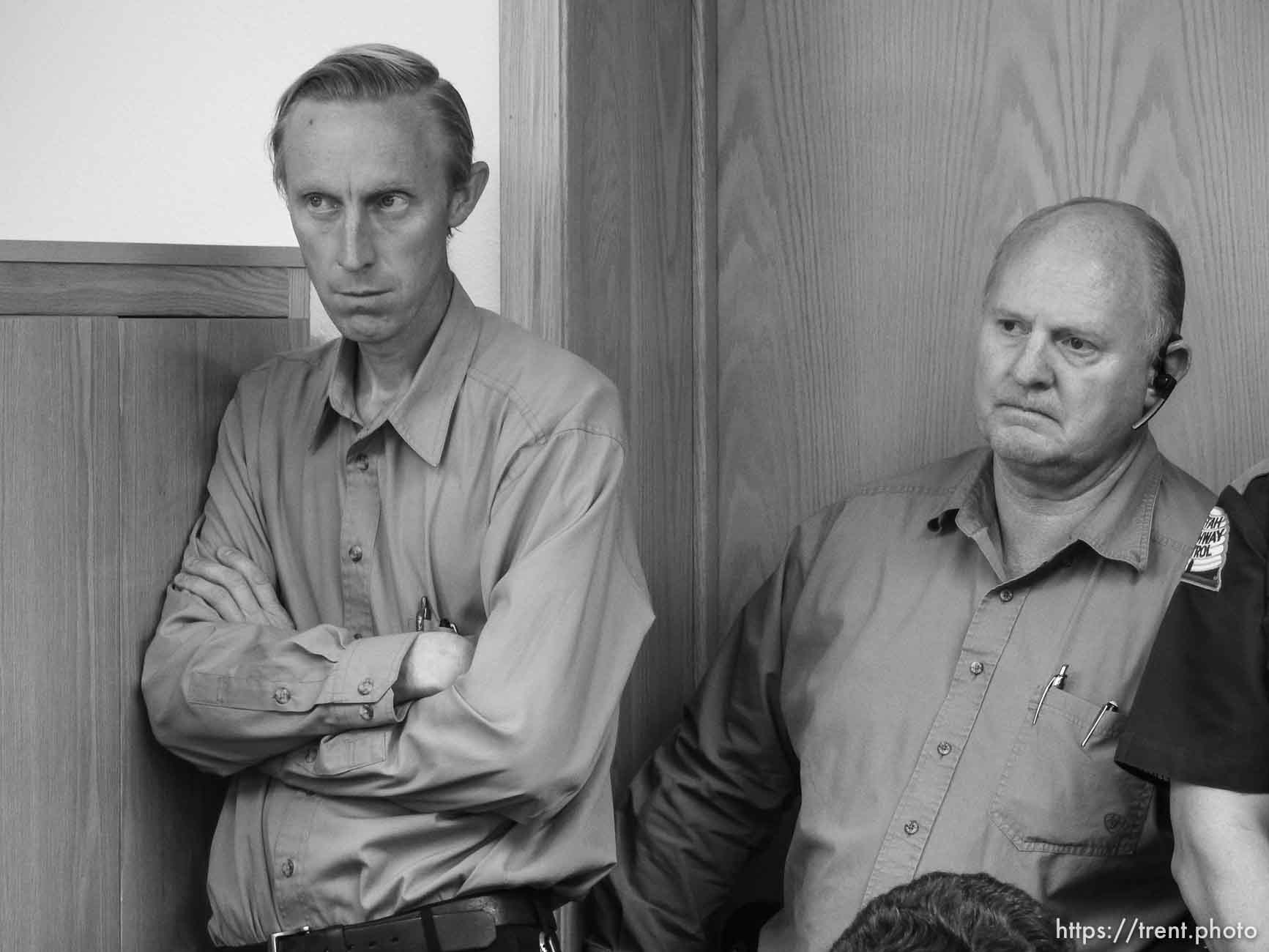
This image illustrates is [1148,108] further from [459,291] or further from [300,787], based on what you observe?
[300,787]

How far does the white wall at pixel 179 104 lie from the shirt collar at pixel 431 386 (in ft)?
1.12

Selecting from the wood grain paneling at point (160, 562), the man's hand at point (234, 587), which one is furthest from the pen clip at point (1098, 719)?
the wood grain paneling at point (160, 562)

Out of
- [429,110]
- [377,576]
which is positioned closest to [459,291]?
[429,110]

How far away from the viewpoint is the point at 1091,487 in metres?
1.95

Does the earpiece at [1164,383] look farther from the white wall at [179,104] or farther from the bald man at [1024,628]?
the white wall at [179,104]

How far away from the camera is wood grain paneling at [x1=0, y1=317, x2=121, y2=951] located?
164 cm

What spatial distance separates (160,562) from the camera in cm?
188

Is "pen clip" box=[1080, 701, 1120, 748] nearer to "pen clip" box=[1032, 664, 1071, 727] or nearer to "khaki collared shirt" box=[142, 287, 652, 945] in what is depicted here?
"pen clip" box=[1032, 664, 1071, 727]

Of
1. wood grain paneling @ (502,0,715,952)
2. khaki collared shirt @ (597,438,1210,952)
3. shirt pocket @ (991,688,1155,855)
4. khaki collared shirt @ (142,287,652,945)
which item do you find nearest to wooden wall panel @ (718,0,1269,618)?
wood grain paneling @ (502,0,715,952)

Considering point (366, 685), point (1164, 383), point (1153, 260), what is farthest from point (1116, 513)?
point (366, 685)

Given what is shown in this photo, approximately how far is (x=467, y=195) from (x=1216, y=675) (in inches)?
37.6

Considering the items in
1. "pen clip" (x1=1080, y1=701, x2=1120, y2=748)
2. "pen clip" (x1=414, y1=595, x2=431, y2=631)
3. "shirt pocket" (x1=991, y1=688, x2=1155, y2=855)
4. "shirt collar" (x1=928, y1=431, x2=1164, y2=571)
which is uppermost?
"shirt collar" (x1=928, y1=431, x2=1164, y2=571)

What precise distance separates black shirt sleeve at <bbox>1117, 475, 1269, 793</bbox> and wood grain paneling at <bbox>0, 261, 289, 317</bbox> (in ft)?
3.73

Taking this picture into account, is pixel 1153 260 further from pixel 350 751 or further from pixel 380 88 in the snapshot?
pixel 350 751
